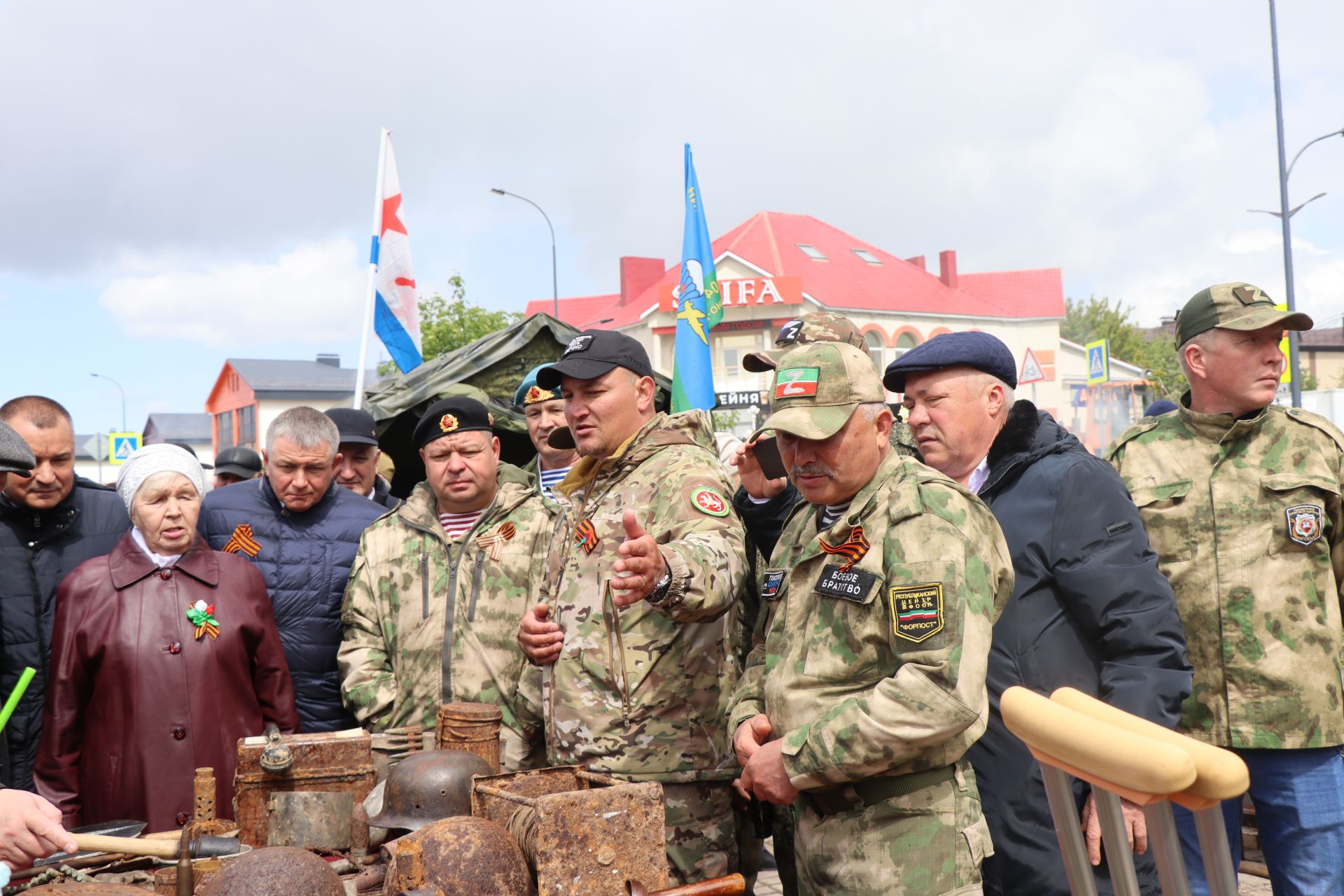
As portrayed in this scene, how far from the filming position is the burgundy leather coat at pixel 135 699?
11.7ft

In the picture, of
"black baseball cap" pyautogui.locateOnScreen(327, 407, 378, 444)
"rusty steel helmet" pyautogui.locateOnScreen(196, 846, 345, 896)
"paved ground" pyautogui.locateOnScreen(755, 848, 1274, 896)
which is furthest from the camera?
"black baseball cap" pyautogui.locateOnScreen(327, 407, 378, 444)

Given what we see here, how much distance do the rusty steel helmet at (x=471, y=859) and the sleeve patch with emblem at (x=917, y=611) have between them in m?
0.97

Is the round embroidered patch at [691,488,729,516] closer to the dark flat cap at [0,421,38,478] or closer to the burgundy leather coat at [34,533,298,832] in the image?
the burgundy leather coat at [34,533,298,832]

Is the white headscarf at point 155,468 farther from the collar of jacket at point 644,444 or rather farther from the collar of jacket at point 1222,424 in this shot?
the collar of jacket at point 1222,424

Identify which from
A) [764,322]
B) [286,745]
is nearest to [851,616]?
[286,745]

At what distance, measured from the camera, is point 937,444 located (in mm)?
2980

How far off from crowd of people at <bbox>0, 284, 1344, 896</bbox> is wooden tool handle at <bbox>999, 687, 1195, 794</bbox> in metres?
1.07

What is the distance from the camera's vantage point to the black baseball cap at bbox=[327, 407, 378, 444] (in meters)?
5.52

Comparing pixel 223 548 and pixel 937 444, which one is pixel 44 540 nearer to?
pixel 223 548

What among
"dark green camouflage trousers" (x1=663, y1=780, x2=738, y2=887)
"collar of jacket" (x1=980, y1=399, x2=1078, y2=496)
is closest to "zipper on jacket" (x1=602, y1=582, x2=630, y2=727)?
"dark green camouflage trousers" (x1=663, y1=780, x2=738, y2=887)

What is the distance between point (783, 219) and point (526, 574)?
140 feet

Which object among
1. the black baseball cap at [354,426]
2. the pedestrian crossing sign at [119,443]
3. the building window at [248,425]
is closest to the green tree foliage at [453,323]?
the pedestrian crossing sign at [119,443]

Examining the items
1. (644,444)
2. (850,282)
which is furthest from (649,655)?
(850,282)

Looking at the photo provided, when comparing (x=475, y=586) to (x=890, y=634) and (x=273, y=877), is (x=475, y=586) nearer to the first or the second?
(x=273, y=877)
